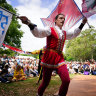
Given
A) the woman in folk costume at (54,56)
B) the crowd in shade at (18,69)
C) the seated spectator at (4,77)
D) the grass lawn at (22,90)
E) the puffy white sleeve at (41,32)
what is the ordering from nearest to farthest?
the puffy white sleeve at (41,32)
the woman in folk costume at (54,56)
the grass lawn at (22,90)
the seated spectator at (4,77)
the crowd in shade at (18,69)

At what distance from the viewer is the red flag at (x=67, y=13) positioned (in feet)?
12.2

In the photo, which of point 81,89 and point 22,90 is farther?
point 81,89

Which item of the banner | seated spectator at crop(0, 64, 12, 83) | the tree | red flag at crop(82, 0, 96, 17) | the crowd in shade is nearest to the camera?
the banner

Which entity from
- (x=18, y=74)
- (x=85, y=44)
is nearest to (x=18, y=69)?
(x=18, y=74)

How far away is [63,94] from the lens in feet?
7.57

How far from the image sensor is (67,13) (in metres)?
4.47

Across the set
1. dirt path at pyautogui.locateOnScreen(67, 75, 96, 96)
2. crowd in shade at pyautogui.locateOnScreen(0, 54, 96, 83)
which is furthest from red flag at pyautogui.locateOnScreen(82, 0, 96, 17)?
crowd in shade at pyautogui.locateOnScreen(0, 54, 96, 83)

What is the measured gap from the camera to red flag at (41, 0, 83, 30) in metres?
3.72

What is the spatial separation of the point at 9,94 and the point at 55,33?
8.55ft

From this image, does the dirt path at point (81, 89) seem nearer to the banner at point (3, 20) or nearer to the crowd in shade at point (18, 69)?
the banner at point (3, 20)

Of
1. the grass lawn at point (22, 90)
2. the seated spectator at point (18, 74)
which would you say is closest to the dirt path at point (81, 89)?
the grass lawn at point (22, 90)

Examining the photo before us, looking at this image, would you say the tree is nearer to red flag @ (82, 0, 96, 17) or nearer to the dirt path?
the dirt path

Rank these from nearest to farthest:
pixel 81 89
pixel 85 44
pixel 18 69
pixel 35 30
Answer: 1. pixel 35 30
2. pixel 81 89
3. pixel 18 69
4. pixel 85 44

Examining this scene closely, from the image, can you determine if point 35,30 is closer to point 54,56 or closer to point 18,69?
point 54,56
